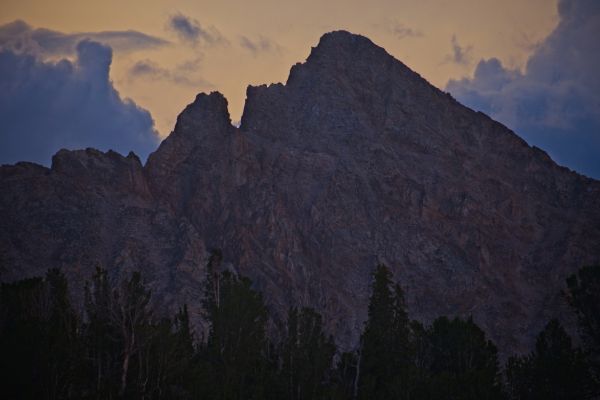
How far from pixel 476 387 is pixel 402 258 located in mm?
81240

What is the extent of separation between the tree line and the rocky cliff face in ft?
118

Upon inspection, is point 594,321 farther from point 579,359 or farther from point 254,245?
point 254,245

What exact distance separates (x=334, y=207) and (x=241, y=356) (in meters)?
75.0

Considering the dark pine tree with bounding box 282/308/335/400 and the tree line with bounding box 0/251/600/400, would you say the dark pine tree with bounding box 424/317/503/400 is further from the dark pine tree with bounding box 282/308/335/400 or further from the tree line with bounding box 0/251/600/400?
the dark pine tree with bounding box 282/308/335/400

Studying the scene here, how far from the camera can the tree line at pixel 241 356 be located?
167 ft

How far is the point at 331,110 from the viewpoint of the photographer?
528 feet

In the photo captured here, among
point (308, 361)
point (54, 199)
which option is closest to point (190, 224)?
point (54, 199)

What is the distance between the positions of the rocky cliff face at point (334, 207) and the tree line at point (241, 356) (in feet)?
118

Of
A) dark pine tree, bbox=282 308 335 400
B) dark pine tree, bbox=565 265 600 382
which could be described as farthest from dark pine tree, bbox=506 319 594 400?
dark pine tree, bbox=282 308 335 400

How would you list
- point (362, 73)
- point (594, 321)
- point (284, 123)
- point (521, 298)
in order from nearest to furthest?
point (594, 321), point (521, 298), point (284, 123), point (362, 73)

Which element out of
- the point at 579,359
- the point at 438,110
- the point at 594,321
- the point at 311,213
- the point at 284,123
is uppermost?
the point at 438,110

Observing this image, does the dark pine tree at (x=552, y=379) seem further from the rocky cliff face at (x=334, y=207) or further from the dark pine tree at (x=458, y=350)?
the rocky cliff face at (x=334, y=207)

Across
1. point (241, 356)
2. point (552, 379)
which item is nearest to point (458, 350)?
point (552, 379)

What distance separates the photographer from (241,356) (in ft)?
221
